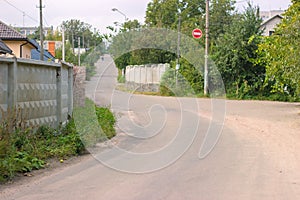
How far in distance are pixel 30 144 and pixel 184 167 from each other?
2983 mm

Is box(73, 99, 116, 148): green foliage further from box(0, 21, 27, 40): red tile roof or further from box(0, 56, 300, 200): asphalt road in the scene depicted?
box(0, 21, 27, 40): red tile roof

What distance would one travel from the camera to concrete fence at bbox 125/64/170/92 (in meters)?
41.7

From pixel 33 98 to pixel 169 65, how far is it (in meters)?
30.1

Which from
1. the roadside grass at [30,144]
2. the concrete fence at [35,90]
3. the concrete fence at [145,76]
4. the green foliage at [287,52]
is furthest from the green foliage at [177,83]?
the roadside grass at [30,144]

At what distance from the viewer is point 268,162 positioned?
9.52 metres

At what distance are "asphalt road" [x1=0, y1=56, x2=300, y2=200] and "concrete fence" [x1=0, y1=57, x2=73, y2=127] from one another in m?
1.53

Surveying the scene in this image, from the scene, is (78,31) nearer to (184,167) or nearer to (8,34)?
(8,34)

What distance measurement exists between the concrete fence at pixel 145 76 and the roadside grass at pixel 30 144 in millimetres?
29483

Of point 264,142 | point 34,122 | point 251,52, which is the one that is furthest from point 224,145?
point 251,52

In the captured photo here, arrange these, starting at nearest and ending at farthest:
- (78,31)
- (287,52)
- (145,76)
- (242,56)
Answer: (287,52) → (242,56) → (145,76) → (78,31)

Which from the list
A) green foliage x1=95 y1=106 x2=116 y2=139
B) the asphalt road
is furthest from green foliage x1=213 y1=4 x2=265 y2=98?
green foliage x1=95 y1=106 x2=116 y2=139

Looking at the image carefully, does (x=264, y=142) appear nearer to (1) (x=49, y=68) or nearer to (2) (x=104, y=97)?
(1) (x=49, y=68)

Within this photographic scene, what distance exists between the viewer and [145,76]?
43.0 metres

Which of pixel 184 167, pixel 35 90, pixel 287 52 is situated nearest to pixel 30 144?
pixel 35 90
